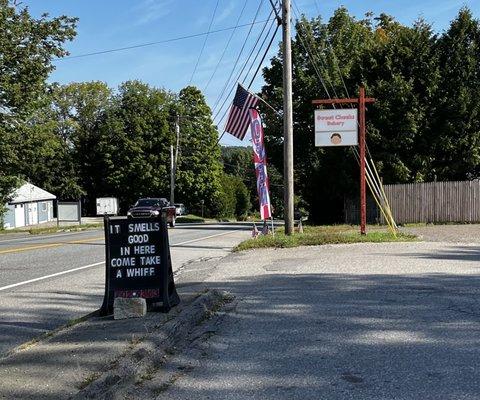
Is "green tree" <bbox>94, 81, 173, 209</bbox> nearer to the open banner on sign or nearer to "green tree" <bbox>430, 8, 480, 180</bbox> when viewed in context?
"green tree" <bbox>430, 8, 480, 180</bbox>

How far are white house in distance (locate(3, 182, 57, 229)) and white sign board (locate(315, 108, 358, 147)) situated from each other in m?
38.4

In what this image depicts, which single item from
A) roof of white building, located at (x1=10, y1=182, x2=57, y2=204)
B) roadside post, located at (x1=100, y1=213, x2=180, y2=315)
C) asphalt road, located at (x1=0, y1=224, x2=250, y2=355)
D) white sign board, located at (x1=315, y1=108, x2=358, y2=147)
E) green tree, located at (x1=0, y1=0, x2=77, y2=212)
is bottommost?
asphalt road, located at (x1=0, y1=224, x2=250, y2=355)

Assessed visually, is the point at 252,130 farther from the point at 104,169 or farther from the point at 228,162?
the point at 228,162

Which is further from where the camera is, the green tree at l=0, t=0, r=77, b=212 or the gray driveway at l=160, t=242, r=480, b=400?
the green tree at l=0, t=0, r=77, b=212

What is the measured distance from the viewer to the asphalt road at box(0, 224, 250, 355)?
752 centimetres

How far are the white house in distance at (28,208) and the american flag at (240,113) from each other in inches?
1440

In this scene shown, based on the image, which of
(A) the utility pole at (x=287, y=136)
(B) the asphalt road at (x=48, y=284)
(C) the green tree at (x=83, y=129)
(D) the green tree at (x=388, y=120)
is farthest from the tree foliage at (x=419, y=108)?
(C) the green tree at (x=83, y=129)

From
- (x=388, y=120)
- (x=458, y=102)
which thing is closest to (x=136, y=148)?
(x=388, y=120)

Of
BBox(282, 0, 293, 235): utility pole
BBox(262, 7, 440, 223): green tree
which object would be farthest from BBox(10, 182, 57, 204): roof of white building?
BBox(282, 0, 293, 235): utility pole

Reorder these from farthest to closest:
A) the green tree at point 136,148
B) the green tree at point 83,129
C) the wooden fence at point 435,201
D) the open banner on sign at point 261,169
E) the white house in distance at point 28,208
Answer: the green tree at point 83,129, the green tree at point 136,148, the white house in distance at point 28,208, the wooden fence at point 435,201, the open banner on sign at point 261,169

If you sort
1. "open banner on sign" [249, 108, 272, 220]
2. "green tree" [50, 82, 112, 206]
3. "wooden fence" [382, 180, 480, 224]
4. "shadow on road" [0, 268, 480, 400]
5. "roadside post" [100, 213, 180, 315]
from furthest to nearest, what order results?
"green tree" [50, 82, 112, 206] < "wooden fence" [382, 180, 480, 224] < "open banner on sign" [249, 108, 272, 220] < "roadside post" [100, 213, 180, 315] < "shadow on road" [0, 268, 480, 400]

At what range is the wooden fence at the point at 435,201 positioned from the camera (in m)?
25.6

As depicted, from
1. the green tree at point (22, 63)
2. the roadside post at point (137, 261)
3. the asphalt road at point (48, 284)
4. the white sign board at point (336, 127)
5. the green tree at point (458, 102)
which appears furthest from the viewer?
the green tree at point (22, 63)

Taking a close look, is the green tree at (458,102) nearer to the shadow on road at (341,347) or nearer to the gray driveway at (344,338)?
the gray driveway at (344,338)
